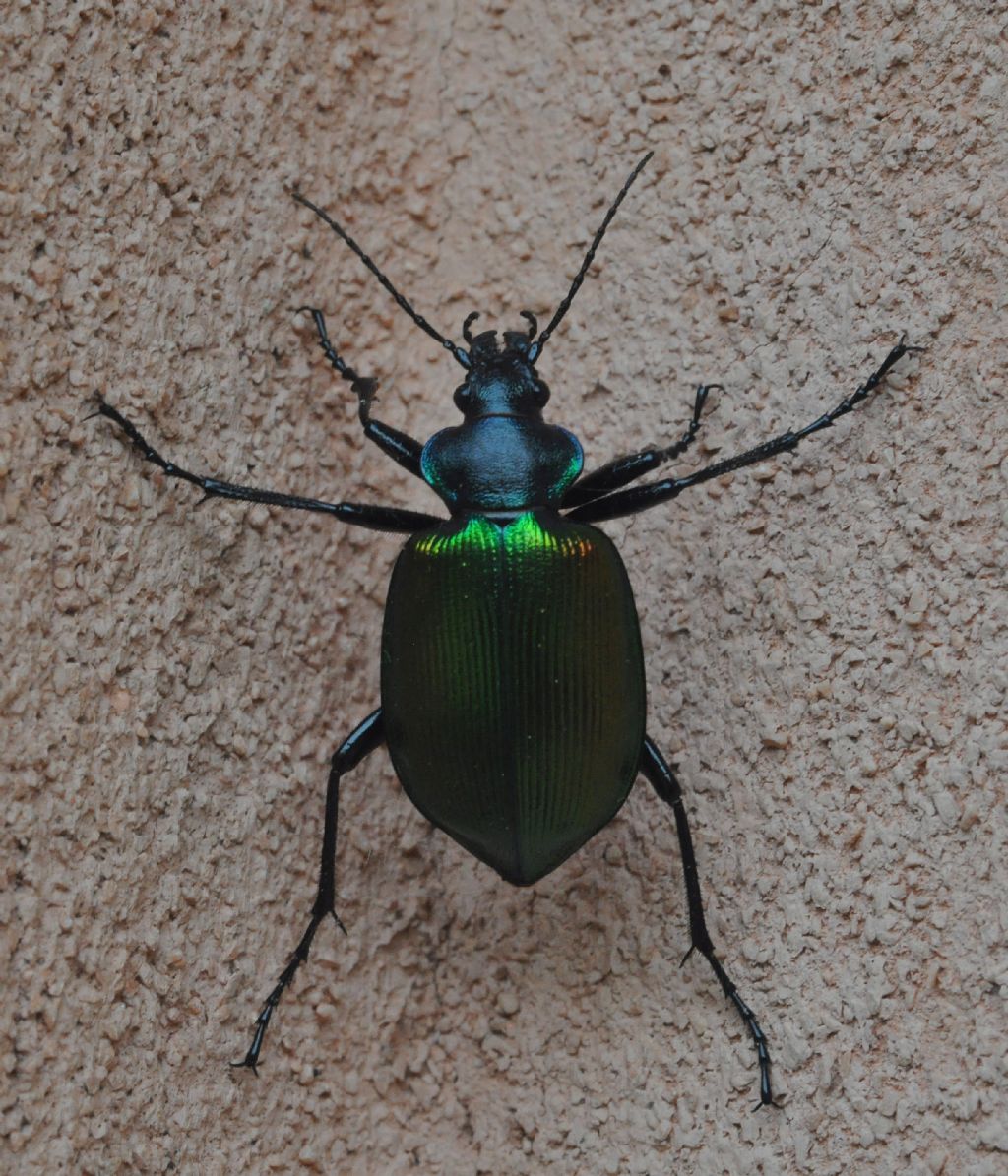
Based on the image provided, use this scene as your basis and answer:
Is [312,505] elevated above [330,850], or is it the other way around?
[312,505]

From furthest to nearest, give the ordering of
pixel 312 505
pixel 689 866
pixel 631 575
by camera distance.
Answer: pixel 631 575, pixel 312 505, pixel 689 866

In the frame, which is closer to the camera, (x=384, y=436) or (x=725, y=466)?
(x=725, y=466)

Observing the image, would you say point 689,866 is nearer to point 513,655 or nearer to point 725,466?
point 513,655

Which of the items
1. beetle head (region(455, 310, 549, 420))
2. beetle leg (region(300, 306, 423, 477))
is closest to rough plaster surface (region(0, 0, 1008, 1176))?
beetle leg (region(300, 306, 423, 477))

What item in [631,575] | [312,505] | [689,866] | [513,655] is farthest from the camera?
[631,575]

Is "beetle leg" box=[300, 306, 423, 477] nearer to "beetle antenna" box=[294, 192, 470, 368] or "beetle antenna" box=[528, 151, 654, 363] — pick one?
"beetle antenna" box=[294, 192, 470, 368]

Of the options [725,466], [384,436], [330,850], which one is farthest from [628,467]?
[330,850]
